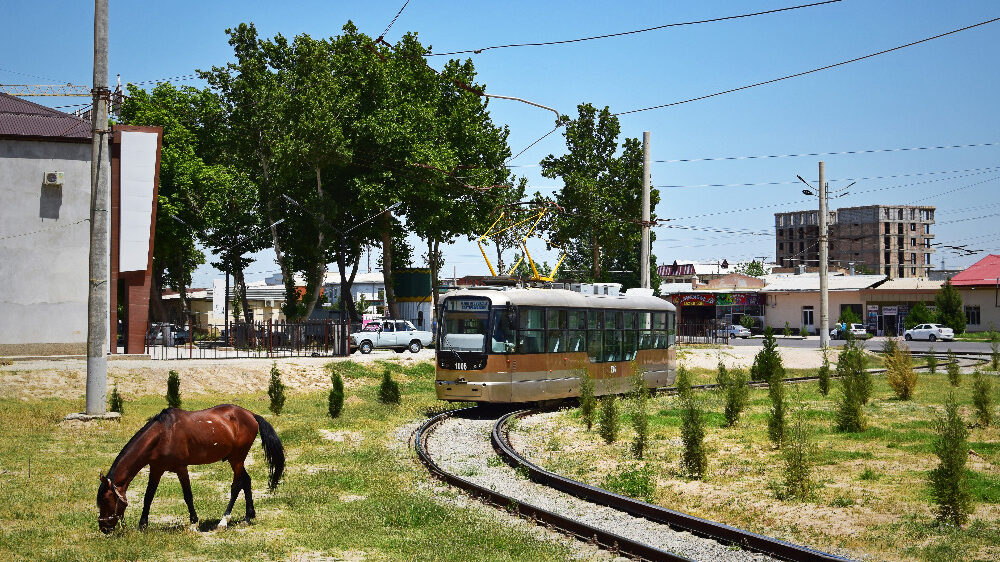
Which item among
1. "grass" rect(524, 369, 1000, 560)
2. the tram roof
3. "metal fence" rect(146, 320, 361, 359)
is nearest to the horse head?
"grass" rect(524, 369, 1000, 560)

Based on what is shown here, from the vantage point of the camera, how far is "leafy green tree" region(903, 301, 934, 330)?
68625 mm

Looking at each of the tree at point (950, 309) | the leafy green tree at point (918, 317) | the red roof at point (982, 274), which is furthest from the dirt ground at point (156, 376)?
the red roof at point (982, 274)

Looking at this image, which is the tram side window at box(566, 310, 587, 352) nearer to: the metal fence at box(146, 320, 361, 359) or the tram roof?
the tram roof

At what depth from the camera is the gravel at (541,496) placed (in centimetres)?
968

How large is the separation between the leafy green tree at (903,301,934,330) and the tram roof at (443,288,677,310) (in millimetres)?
48346

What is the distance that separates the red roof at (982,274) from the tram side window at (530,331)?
59.7 m

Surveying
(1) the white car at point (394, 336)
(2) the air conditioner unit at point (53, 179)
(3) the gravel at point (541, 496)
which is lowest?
(3) the gravel at point (541, 496)

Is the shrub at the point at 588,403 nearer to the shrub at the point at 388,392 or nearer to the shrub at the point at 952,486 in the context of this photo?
the shrub at the point at 388,392

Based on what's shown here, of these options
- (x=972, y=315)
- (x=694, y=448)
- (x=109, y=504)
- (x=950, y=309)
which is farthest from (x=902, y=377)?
(x=972, y=315)

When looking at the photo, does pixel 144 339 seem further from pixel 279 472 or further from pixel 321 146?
pixel 279 472

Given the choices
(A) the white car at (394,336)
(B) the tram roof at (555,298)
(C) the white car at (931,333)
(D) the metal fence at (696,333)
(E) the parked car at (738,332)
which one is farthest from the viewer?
(E) the parked car at (738,332)

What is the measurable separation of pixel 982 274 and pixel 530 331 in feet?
209

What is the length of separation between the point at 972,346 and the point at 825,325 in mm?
16421

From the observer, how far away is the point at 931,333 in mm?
64125
